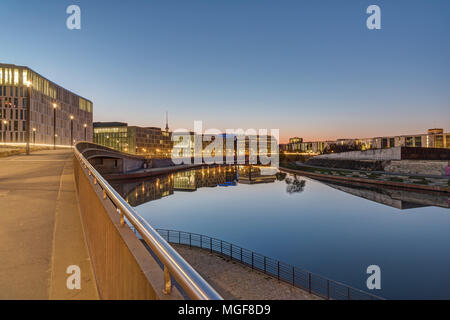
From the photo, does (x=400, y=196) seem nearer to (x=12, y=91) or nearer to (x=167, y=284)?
(x=167, y=284)

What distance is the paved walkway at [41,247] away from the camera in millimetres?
3555

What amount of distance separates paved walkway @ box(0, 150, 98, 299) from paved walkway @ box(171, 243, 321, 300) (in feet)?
27.5

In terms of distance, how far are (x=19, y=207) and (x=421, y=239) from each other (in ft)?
109

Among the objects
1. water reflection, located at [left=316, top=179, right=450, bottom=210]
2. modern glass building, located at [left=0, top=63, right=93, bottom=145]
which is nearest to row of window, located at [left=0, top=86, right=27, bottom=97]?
modern glass building, located at [left=0, top=63, right=93, bottom=145]

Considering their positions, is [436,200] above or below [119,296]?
below

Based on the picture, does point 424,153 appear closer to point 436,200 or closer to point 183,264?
point 436,200

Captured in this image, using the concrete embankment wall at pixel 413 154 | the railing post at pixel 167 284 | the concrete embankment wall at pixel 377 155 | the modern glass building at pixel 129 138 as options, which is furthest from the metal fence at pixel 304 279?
the modern glass building at pixel 129 138

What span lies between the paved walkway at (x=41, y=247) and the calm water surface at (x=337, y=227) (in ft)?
59.0

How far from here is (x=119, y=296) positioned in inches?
114

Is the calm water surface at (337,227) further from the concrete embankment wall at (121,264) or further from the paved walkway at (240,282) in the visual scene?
the concrete embankment wall at (121,264)

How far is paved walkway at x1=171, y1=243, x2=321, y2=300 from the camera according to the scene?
1238 cm

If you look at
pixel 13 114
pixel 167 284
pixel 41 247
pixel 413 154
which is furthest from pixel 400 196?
pixel 13 114
